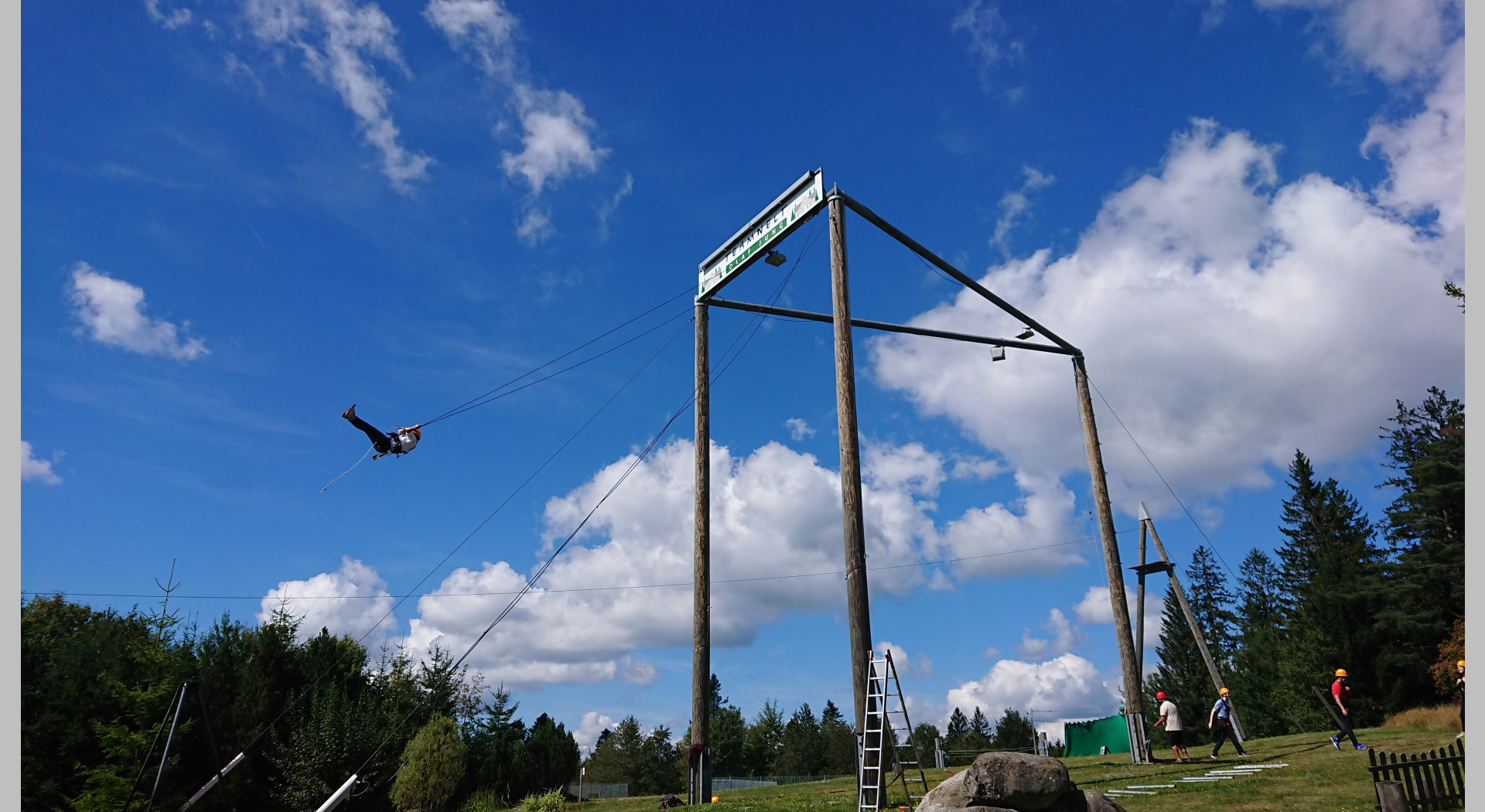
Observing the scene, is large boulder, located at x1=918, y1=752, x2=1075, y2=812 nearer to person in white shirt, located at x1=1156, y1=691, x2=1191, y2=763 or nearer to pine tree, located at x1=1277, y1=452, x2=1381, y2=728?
person in white shirt, located at x1=1156, y1=691, x2=1191, y2=763

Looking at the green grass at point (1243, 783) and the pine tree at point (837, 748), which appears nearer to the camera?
the green grass at point (1243, 783)

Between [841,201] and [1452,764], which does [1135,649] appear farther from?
[841,201]

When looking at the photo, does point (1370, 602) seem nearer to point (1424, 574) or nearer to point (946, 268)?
point (1424, 574)

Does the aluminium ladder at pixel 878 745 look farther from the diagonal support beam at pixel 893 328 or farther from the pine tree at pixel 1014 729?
the pine tree at pixel 1014 729

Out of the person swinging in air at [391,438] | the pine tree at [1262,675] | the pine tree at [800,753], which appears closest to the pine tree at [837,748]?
the pine tree at [800,753]

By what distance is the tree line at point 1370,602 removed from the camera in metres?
Answer: 36.1

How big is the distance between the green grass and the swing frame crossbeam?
139 cm

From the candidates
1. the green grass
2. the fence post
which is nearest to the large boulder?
the green grass

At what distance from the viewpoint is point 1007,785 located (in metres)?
8.60

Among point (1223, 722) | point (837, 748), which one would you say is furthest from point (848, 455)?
point (837, 748)

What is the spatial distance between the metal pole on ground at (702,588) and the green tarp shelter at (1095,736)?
17.2 m

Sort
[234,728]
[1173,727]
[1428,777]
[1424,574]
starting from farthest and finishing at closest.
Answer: [1424,574] → [234,728] → [1173,727] → [1428,777]

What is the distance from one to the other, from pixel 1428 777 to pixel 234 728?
29210mm

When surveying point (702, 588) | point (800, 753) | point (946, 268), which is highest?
point (946, 268)
